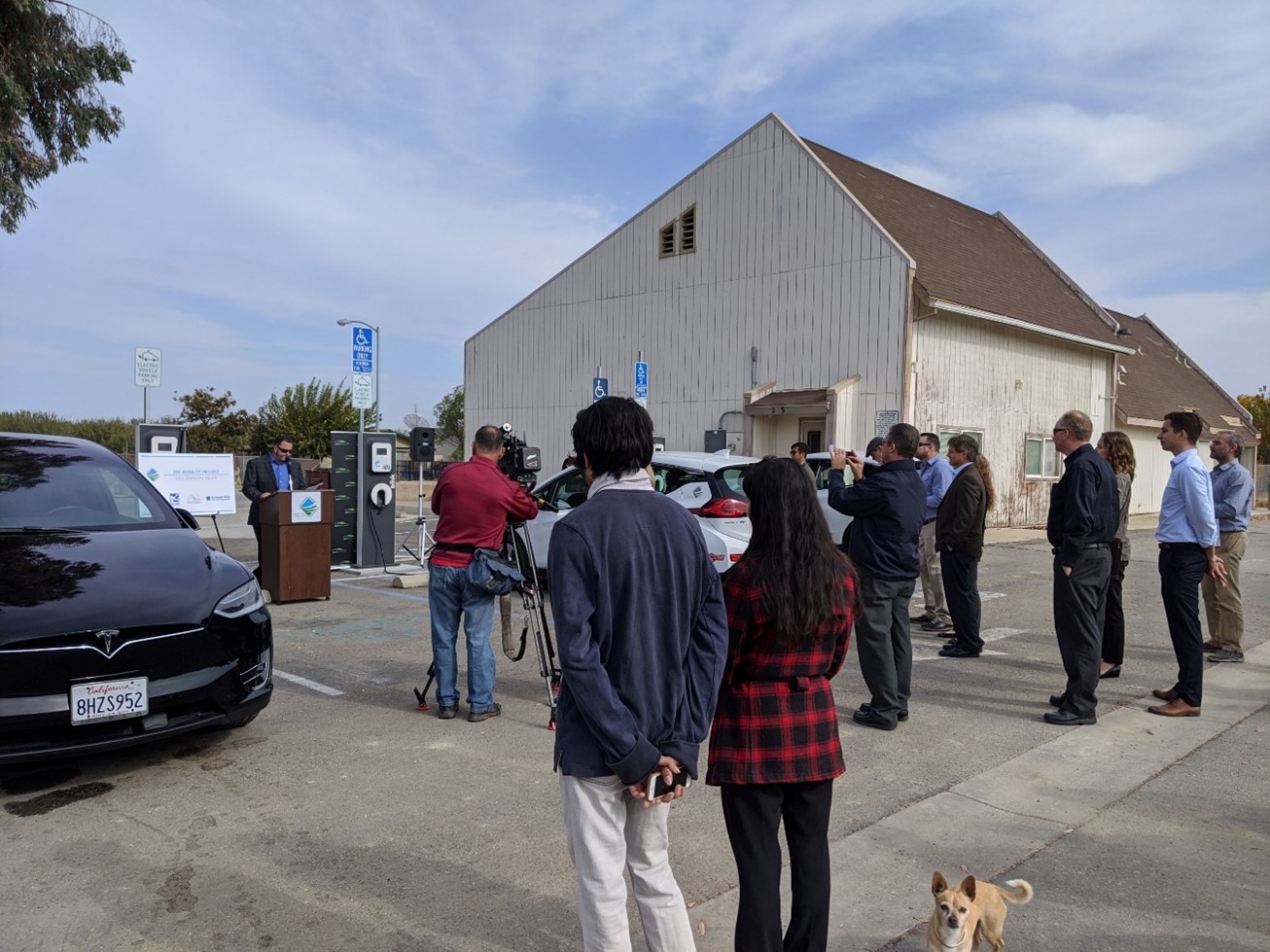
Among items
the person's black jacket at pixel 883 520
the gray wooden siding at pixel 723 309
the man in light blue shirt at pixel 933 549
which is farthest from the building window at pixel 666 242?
the person's black jacket at pixel 883 520

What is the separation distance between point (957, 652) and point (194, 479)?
8411 millimetres

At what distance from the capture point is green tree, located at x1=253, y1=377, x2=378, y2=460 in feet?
144

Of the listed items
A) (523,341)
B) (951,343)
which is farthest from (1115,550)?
(523,341)

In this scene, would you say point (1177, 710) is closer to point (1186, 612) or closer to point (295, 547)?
point (1186, 612)

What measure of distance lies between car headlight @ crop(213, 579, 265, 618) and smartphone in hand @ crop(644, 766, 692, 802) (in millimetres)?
3111

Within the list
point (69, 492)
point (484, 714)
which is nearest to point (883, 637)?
point (484, 714)

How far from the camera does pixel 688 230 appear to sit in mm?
22312

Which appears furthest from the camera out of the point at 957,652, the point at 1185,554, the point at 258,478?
the point at 258,478

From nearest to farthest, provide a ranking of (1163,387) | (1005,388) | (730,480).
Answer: (730,480)
(1005,388)
(1163,387)

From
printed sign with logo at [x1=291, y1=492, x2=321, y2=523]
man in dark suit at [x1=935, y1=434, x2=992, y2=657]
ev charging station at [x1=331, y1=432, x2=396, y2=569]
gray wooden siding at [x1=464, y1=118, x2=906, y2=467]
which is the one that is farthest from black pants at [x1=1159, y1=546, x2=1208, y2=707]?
gray wooden siding at [x1=464, y1=118, x2=906, y2=467]

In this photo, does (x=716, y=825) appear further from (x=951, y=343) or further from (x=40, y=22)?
(x=951, y=343)

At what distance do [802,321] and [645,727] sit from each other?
18.5 meters

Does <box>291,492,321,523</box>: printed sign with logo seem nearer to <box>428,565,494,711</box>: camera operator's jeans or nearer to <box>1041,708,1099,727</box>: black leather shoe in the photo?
<box>428,565,494,711</box>: camera operator's jeans

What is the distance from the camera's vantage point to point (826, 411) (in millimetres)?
19078
